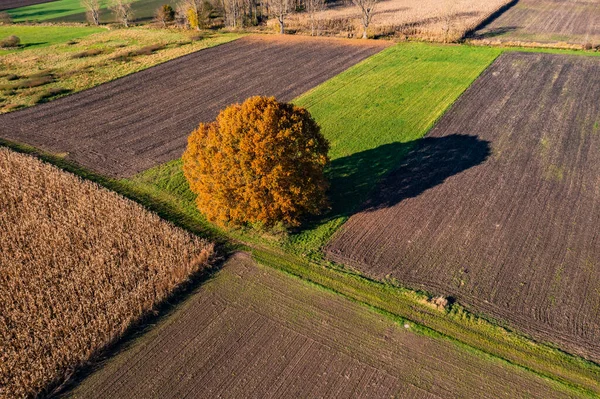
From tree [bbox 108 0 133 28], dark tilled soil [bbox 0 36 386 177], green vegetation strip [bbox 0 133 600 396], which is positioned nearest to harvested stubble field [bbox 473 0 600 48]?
dark tilled soil [bbox 0 36 386 177]

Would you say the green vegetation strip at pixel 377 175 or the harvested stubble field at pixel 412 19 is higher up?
the harvested stubble field at pixel 412 19

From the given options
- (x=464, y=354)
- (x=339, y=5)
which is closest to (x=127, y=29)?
(x=339, y=5)

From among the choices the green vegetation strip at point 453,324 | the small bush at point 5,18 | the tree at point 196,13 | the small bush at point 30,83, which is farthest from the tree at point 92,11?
the green vegetation strip at point 453,324

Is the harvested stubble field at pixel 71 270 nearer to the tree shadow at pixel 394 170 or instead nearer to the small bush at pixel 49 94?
the tree shadow at pixel 394 170

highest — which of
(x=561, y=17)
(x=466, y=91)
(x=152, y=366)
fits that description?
(x=561, y=17)

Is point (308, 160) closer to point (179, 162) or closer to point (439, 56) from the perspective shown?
point (179, 162)

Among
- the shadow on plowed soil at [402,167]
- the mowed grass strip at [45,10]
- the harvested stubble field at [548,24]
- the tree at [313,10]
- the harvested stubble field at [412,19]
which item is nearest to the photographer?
the shadow on plowed soil at [402,167]
